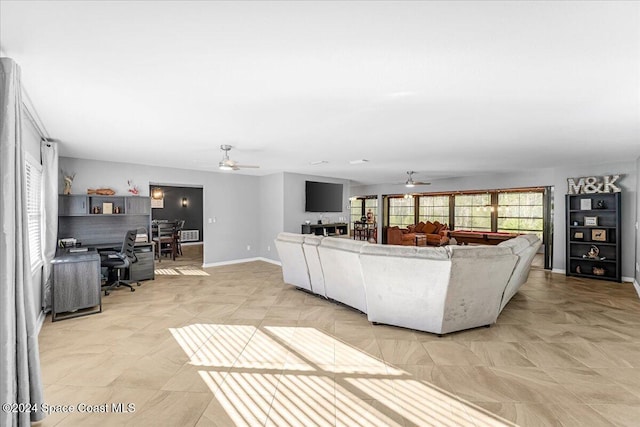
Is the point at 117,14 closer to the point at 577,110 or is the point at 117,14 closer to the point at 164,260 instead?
the point at 577,110

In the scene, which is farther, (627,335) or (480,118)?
(627,335)

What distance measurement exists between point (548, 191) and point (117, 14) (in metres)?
8.66

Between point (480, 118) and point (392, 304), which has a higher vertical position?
point (480, 118)

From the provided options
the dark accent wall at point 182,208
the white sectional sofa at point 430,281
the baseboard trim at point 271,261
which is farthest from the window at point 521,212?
the dark accent wall at point 182,208

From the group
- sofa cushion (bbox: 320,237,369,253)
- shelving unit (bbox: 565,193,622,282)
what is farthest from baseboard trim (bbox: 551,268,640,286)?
sofa cushion (bbox: 320,237,369,253)

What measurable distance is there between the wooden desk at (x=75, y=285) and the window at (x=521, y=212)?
34.3 ft

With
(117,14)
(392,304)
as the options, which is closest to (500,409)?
(392,304)

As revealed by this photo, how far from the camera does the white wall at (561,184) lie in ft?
19.5

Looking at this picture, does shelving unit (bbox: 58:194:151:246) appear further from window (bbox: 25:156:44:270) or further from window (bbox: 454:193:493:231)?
window (bbox: 454:193:493:231)

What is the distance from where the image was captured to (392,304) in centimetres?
359

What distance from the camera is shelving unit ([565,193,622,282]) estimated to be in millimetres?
6016

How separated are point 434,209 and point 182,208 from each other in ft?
31.8

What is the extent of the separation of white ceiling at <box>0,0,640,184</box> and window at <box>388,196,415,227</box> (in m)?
7.34

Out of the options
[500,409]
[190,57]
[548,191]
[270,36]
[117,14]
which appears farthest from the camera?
[548,191]
